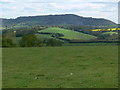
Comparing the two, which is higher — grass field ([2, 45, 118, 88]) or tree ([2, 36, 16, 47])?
grass field ([2, 45, 118, 88])

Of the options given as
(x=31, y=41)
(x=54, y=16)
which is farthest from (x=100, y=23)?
(x=31, y=41)

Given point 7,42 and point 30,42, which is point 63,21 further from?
point 7,42

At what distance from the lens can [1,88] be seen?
10.3 m

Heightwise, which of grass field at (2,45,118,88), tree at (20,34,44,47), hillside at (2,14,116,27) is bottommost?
tree at (20,34,44,47)

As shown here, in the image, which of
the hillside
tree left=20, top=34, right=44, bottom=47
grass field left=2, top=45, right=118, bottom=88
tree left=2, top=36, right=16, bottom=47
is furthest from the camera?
the hillside

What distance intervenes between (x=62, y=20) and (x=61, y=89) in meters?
180

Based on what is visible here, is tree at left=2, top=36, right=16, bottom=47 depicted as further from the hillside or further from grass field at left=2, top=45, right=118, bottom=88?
the hillside

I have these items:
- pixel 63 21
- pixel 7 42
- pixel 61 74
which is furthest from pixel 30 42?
pixel 63 21

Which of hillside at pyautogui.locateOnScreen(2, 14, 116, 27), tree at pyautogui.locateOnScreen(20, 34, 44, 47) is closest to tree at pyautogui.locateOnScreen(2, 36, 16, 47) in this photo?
tree at pyautogui.locateOnScreen(20, 34, 44, 47)

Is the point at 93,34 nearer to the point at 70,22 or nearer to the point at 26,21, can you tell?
the point at 70,22

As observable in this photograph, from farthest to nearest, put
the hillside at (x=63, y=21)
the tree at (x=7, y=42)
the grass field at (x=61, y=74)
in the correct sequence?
1. the hillside at (x=63, y=21)
2. the tree at (x=7, y=42)
3. the grass field at (x=61, y=74)

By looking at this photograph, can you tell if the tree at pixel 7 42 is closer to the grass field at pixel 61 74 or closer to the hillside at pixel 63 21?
the grass field at pixel 61 74

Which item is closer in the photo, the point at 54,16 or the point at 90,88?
the point at 90,88

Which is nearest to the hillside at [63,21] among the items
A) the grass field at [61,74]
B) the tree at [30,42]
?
the tree at [30,42]
